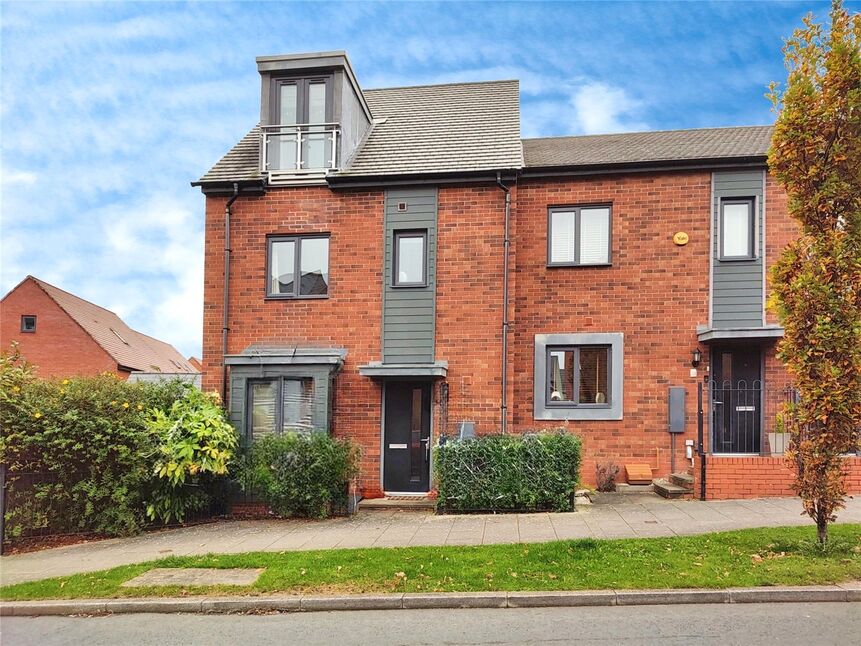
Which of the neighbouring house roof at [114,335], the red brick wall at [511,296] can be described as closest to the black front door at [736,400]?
the red brick wall at [511,296]

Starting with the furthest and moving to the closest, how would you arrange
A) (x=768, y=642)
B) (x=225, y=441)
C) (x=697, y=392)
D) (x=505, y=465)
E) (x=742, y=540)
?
1. (x=697, y=392)
2. (x=225, y=441)
3. (x=505, y=465)
4. (x=742, y=540)
5. (x=768, y=642)

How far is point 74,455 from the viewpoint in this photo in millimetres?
11336

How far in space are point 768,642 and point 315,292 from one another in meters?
10.4

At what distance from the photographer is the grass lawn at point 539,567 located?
718cm

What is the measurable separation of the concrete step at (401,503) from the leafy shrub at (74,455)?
3.79 m

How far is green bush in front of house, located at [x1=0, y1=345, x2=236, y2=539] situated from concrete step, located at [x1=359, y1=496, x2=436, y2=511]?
111 inches

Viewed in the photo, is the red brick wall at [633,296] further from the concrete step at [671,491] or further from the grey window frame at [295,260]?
the grey window frame at [295,260]

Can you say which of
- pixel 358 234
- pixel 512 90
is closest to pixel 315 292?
pixel 358 234

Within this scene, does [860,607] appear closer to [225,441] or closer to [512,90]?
[225,441]

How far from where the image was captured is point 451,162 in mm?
14094

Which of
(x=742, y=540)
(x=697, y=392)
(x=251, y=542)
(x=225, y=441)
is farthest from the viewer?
(x=697, y=392)

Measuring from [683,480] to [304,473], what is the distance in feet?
21.6

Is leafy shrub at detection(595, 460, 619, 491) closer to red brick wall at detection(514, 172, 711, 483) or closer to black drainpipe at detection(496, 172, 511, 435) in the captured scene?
red brick wall at detection(514, 172, 711, 483)

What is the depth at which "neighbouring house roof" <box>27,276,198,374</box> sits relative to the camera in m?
31.1
